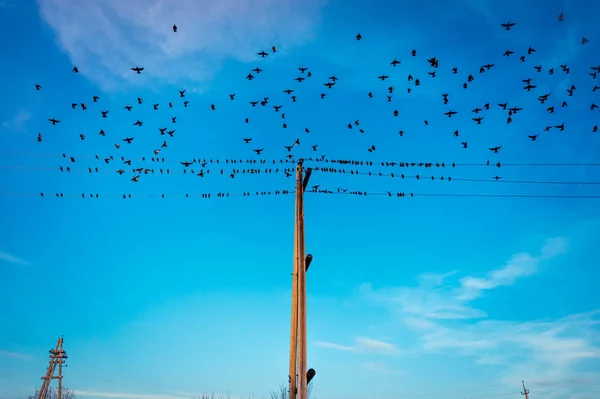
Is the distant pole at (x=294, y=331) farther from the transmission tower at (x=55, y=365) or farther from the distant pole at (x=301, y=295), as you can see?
the transmission tower at (x=55, y=365)

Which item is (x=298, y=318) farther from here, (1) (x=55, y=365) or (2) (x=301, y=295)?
(1) (x=55, y=365)

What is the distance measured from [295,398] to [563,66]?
48.8 feet

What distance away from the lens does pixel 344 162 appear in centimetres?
1627

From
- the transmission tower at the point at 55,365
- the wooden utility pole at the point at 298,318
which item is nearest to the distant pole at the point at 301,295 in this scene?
the wooden utility pole at the point at 298,318

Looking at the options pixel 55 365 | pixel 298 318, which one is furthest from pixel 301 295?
pixel 55 365

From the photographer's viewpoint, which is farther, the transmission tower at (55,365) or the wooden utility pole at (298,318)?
the transmission tower at (55,365)

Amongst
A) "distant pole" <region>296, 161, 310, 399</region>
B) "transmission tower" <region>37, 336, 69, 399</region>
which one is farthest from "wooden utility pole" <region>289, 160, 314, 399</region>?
"transmission tower" <region>37, 336, 69, 399</region>

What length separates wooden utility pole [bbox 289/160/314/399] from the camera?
26.7 ft

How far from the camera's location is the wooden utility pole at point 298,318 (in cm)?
815

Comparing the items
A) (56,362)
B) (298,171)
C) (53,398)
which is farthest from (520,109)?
(53,398)

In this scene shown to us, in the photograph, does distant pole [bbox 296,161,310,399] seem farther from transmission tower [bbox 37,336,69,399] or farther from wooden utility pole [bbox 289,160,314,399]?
transmission tower [bbox 37,336,69,399]

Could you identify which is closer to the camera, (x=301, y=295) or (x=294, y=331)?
(x=294, y=331)

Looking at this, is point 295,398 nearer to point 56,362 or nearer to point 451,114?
point 451,114

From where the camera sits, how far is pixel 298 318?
8523 mm
